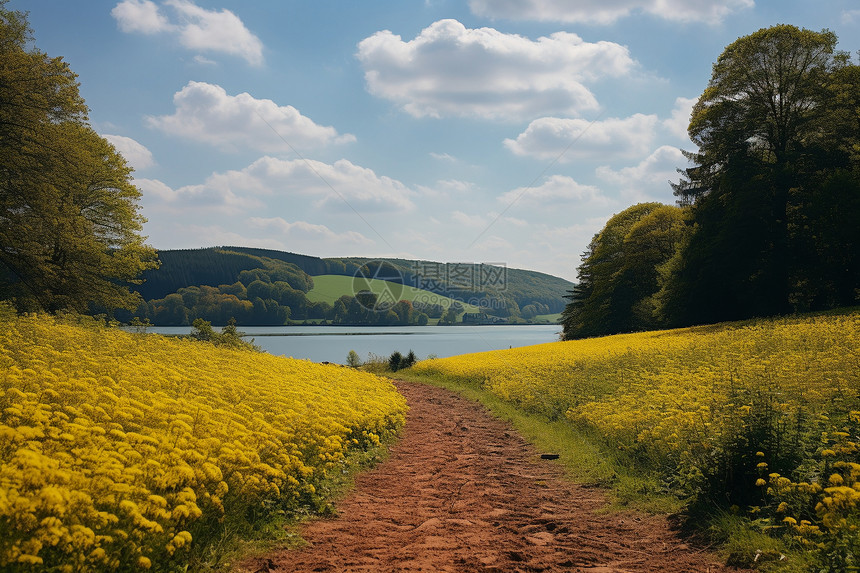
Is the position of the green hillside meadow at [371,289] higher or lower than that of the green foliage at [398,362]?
higher

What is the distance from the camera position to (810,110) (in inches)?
1210

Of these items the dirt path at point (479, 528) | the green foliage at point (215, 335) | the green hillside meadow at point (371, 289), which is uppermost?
the green hillside meadow at point (371, 289)

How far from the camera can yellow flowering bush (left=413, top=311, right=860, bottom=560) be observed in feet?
20.0

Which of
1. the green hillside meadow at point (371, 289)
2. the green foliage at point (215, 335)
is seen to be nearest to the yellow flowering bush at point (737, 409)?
the green foliage at point (215, 335)

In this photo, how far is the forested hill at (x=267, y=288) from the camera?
324ft

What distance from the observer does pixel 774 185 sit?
102 feet

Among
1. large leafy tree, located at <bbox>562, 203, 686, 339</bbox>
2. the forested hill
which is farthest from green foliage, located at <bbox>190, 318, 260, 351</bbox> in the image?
the forested hill

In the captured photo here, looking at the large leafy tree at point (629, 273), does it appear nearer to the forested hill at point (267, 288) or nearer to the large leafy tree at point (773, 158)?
the large leafy tree at point (773, 158)

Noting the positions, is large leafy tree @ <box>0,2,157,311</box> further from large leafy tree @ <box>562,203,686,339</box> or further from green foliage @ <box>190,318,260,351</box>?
large leafy tree @ <box>562,203,686,339</box>

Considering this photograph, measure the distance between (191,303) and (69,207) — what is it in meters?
81.5

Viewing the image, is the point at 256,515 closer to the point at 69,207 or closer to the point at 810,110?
the point at 69,207

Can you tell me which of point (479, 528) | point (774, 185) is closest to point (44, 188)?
point (479, 528)

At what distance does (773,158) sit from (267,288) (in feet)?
350

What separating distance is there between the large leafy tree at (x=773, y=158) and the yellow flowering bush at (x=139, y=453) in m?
28.7
